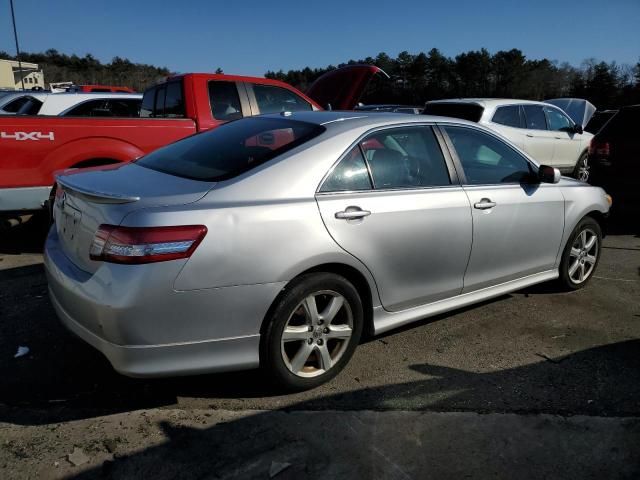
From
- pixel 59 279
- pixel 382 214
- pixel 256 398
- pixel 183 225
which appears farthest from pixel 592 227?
pixel 59 279

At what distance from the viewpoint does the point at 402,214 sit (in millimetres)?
3332

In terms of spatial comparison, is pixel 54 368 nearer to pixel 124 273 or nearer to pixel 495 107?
pixel 124 273

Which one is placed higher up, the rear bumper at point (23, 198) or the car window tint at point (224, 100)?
the car window tint at point (224, 100)

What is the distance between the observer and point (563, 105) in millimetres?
21266

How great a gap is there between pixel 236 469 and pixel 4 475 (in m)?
1.01

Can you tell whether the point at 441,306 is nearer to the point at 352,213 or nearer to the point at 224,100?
the point at 352,213

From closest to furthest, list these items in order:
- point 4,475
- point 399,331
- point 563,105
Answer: point 4,475, point 399,331, point 563,105

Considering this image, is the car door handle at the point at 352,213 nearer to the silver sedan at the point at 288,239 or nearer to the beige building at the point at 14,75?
the silver sedan at the point at 288,239

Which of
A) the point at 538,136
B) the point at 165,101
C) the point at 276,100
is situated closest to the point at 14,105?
the point at 165,101

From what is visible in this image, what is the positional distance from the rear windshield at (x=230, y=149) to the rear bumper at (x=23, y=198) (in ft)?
7.24

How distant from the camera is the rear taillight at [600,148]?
24.7 feet

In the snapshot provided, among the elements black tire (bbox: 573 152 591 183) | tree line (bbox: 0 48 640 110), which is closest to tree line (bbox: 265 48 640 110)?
tree line (bbox: 0 48 640 110)

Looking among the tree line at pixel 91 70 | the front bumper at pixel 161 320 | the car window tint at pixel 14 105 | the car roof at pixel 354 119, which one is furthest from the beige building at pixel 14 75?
the front bumper at pixel 161 320

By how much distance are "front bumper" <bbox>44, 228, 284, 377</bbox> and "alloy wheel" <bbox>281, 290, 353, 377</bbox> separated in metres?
0.24
